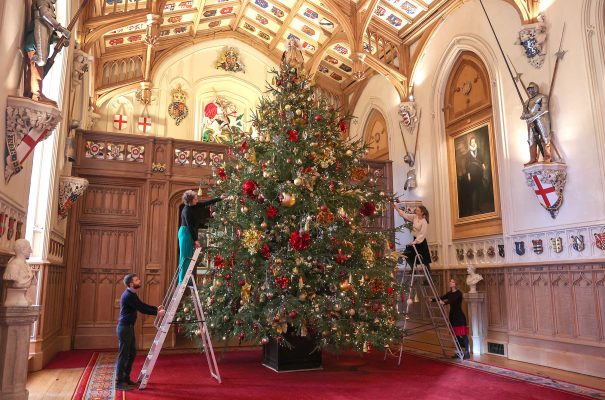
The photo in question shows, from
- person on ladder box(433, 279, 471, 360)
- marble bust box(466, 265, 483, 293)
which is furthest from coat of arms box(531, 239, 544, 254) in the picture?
person on ladder box(433, 279, 471, 360)

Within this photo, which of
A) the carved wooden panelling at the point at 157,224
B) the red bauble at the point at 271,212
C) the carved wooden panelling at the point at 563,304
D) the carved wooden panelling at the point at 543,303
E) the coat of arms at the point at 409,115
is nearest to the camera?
the red bauble at the point at 271,212

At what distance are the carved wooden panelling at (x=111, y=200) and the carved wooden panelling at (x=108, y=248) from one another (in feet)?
1.09

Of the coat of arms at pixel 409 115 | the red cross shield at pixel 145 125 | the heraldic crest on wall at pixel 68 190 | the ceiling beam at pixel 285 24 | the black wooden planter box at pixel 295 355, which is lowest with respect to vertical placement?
the black wooden planter box at pixel 295 355

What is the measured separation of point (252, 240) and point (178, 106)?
27.2 feet

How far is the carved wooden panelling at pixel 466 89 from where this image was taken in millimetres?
8852

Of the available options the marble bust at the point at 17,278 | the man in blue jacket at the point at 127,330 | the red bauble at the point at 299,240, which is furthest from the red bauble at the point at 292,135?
the marble bust at the point at 17,278

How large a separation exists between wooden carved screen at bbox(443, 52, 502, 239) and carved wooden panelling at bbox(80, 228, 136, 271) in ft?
20.8

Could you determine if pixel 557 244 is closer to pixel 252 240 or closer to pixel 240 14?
pixel 252 240

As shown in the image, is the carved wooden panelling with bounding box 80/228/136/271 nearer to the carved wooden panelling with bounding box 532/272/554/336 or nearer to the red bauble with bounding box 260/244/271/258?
the red bauble with bounding box 260/244/271/258

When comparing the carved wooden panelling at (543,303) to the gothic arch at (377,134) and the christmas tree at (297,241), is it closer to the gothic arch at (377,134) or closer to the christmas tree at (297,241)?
the christmas tree at (297,241)

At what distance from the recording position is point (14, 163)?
4184 mm

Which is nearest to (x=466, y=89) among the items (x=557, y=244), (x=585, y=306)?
(x=557, y=244)

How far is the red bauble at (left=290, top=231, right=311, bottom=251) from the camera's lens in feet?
18.3

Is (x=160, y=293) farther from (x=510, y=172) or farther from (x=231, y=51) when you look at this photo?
(x=231, y=51)
